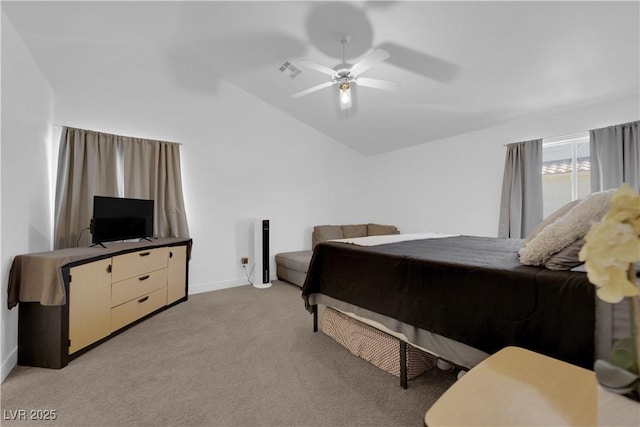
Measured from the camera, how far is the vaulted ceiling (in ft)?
7.63

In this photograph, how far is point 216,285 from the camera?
4.03 meters

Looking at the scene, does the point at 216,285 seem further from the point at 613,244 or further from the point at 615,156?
the point at 615,156

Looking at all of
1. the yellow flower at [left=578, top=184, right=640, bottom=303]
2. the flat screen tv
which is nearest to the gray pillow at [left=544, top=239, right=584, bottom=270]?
the yellow flower at [left=578, top=184, right=640, bottom=303]

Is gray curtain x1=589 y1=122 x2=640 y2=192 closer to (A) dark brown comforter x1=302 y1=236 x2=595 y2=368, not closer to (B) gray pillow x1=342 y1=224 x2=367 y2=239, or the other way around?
(A) dark brown comforter x1=302 y1=236 x2=595 y2=368

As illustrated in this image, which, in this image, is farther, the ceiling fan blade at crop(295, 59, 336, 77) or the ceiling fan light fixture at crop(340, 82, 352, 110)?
the ceiling fan light fixture at crop(340, 82, 352, 110)

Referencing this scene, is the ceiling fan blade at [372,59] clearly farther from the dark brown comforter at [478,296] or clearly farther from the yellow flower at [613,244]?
the yellow flower at [613,244]

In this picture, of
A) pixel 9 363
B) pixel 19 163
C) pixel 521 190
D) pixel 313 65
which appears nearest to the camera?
pixel 9 363

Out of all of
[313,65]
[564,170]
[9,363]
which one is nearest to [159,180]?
[9,363]

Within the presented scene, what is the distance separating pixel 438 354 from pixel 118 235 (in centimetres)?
305

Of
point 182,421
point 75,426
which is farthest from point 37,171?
point 182,421

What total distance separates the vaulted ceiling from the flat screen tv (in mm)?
1372

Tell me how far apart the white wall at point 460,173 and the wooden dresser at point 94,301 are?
390 centimetres

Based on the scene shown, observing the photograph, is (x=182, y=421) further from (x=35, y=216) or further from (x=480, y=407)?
(x=35, y=216)

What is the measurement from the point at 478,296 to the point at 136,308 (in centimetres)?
295
